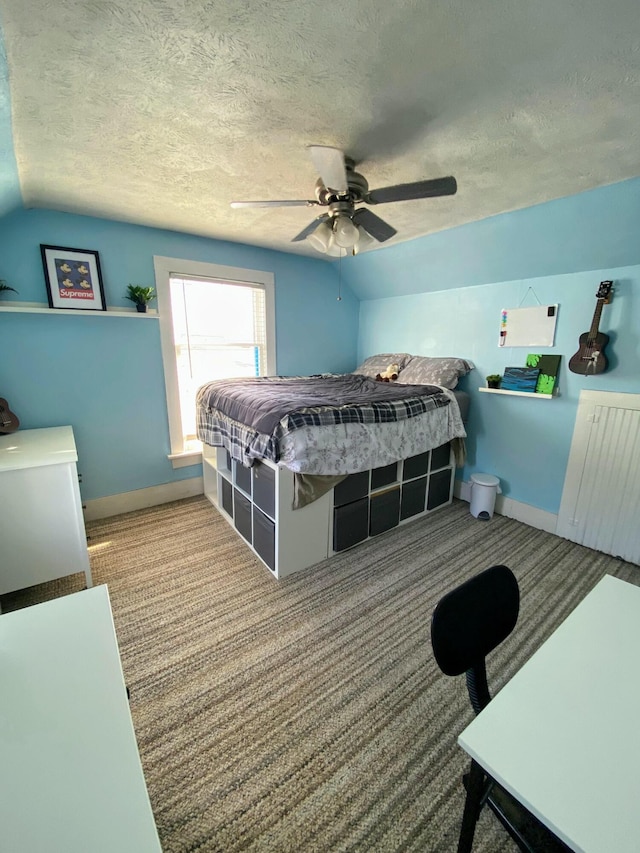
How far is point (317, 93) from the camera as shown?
1229mm

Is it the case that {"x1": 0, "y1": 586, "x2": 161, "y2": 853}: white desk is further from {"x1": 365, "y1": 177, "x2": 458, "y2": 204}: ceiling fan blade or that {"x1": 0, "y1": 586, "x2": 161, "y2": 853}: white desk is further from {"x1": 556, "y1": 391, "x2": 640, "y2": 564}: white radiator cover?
{"x1": 556, "y1": 391, "x2": 640, "y2": 564}: white radiator cover

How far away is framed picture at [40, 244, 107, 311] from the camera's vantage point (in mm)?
2322

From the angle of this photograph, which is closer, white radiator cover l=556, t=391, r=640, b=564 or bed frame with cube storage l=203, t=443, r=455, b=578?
bed frame with cube storage l=203, t=443, r=455, b=578

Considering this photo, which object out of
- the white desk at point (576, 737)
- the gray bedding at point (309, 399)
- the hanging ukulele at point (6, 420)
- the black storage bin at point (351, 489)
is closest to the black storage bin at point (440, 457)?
the gray bedding at point (309, 399)

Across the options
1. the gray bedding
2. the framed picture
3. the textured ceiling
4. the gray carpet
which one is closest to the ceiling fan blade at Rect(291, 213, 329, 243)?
the textured ceiling

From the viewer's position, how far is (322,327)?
3.77 m

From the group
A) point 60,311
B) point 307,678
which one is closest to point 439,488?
point 307,678

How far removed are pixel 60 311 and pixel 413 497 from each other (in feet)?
9.58

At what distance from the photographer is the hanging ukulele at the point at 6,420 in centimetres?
221

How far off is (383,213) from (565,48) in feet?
4.37

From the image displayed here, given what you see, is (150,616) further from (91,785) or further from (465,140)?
(465,140)

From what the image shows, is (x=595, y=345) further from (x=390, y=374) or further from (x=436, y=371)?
(x=390, y=374)

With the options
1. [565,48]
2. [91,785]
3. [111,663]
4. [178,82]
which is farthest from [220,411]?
[565,48]

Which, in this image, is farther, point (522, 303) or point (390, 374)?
point (390, 374)
